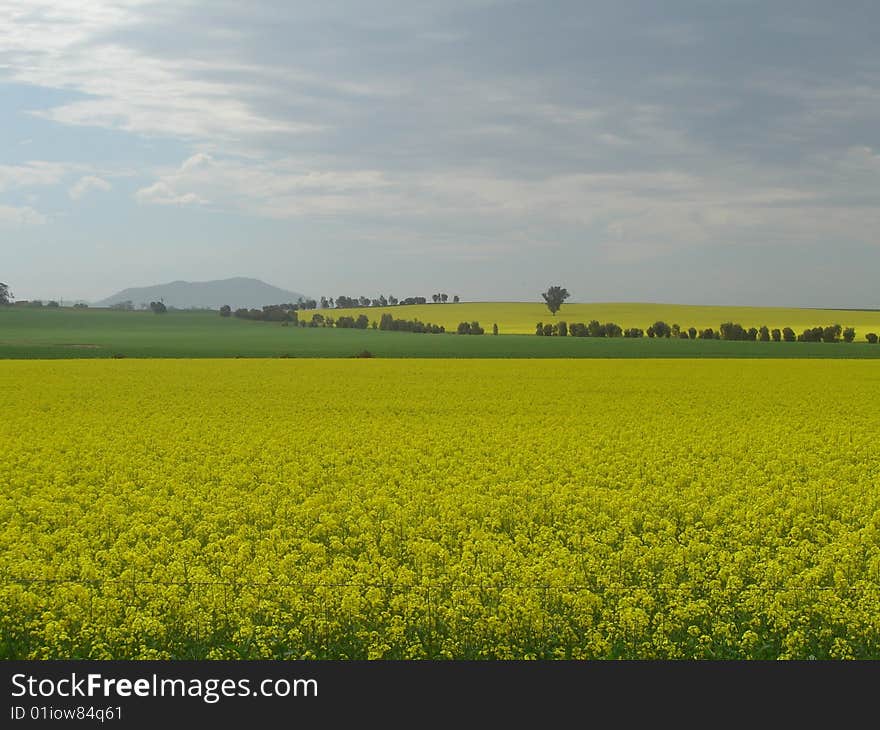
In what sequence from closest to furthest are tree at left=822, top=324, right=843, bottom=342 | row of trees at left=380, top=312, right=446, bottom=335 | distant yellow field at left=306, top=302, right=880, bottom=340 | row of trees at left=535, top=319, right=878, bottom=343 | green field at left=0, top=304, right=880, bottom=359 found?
green field at left=0, top=304, right=880, bottom=359 → row of trees at left=535, top=319, right=878, bottom=343 → tree at left=822, top=324, right=843, bottom=342 → row of trees at left=380, top=312, right=446, bottom=335 → distant yellow field at left=306, top=302, right=880, bottom=340

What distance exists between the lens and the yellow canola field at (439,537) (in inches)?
392

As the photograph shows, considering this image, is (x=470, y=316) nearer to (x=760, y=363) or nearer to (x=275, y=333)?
(x=275, y=333)

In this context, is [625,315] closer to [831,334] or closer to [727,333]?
[727,333]

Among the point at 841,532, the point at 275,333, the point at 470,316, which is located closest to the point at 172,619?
the point at 841,532

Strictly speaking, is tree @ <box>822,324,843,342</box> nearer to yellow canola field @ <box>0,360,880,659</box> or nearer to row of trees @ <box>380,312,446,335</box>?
row of trees @ <box>380,312,446,335</box>

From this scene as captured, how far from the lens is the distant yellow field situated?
122 metres

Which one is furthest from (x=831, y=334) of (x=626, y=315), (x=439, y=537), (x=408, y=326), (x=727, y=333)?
(x=439, y=537)

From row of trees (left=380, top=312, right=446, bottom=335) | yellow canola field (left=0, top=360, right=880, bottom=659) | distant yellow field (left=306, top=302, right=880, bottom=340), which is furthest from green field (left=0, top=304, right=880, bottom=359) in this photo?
yellow canola field (left=0, top=360, right=880, bottom=659)

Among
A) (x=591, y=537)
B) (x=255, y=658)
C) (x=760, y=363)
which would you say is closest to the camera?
(x=255, y=658)

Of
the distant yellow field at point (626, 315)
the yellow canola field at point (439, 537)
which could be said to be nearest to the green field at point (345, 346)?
the distant yellow field at point (626, 315)

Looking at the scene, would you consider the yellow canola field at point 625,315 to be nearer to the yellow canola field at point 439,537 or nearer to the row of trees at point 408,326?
the row of trees at point 408,326

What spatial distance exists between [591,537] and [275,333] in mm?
102436

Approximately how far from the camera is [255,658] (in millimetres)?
9453

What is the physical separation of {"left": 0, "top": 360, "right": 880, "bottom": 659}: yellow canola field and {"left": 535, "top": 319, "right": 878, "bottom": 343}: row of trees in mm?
69494
